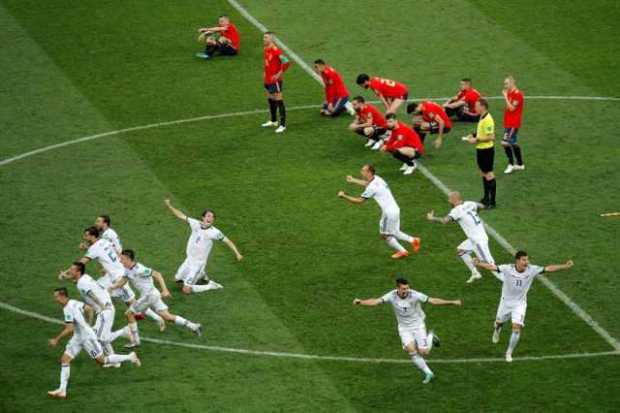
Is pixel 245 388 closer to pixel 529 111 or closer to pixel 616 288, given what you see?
pixel 616 288

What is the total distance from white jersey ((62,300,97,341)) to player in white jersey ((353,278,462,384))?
4.55 m

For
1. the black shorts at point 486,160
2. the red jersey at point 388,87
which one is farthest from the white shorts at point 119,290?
the red jersey at point 388,87

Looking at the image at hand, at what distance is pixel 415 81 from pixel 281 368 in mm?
14782

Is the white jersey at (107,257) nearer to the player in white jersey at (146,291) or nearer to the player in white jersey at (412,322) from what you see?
the player in white jersey at (146,291)

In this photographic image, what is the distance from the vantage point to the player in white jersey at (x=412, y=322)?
23.4 m

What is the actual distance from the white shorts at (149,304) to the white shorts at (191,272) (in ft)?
5.46

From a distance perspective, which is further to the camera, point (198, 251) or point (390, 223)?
point (390, 223)

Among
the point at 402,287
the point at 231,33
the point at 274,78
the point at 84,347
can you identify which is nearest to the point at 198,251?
the point at 84,347

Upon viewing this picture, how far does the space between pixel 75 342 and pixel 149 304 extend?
1892 millimetres

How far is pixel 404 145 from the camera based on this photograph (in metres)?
31.9

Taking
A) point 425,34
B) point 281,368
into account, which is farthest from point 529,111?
point 281,368

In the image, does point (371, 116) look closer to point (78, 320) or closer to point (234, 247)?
point (234, 247)

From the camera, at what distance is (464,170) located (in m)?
32.0

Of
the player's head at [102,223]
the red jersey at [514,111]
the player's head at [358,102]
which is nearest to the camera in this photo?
the player's head at [102,223]
